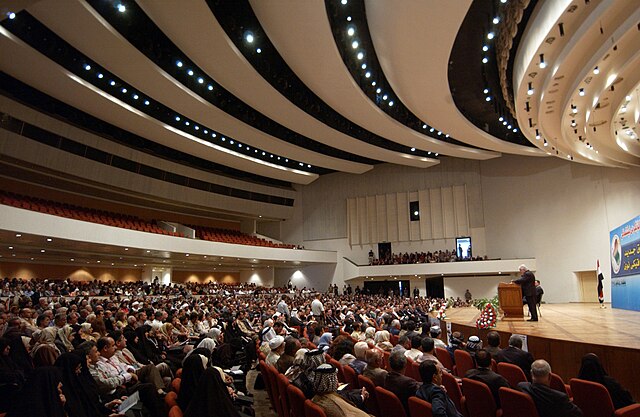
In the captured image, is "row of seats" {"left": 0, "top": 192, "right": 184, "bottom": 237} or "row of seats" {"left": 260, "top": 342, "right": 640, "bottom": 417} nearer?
"row of seats" {"left": 260, "top": 342, "right": 640, "bottom": 417}

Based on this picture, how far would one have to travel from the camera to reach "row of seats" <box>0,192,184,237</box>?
1384cm

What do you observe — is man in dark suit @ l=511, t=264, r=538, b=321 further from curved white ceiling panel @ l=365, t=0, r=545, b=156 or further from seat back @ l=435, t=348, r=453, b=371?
curved white ceiling panel @ l=365, t=0, r=545, b=156

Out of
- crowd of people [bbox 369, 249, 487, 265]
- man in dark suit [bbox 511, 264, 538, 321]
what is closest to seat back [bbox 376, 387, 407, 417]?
man in dark suit [bbox 511, 264, 538, 321]

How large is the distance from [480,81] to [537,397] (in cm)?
1352

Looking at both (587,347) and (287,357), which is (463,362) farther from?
(287,357)

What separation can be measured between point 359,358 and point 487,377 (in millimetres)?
1840

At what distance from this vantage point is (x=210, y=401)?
9.77 ft

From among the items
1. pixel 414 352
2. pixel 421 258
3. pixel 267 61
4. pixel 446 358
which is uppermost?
pixel 267 61

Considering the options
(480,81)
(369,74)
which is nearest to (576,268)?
(480,81)

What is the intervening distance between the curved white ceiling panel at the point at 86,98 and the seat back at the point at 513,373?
13.2m

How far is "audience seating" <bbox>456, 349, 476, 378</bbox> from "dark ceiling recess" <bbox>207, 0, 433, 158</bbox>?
388 inches

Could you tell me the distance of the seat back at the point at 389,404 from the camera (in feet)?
10.8

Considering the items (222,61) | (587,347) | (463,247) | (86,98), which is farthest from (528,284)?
(463,247)

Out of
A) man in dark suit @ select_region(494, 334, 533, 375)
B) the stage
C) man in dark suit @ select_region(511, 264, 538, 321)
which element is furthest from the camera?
man in dark suit @ select_region(511, 264, 538, 321)
